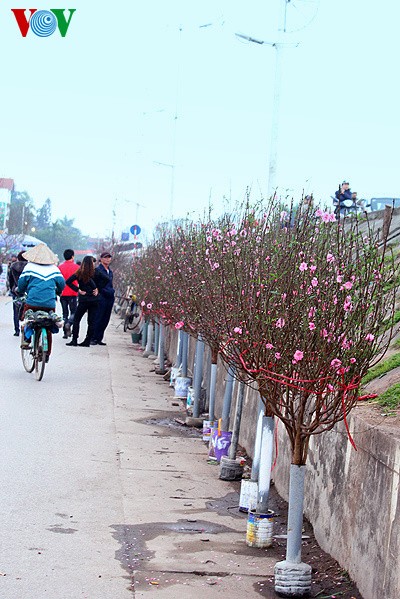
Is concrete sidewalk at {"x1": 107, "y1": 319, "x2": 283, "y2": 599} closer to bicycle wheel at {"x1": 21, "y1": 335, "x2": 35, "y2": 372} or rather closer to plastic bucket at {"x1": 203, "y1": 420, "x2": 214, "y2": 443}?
plastic bucket at {"x1": 203, "y1": 420, "x2": 214, "y2": 443}

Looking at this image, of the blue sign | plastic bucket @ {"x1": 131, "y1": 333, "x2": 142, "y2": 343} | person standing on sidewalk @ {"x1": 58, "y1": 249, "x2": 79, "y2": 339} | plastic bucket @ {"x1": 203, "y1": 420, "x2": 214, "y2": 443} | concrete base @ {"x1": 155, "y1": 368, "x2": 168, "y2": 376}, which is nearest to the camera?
plastic bucket @ {"x1": 203, "y1": 420, "x2": 214, "y2": 443}

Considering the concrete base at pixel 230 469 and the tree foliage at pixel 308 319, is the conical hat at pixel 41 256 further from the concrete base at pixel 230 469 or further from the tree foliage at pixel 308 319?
the tree foliage at pixel 308 319

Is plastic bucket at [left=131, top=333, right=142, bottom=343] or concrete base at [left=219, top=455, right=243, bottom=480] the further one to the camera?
plastic bucket at [left=131, top=333, right=142, bottom=343]

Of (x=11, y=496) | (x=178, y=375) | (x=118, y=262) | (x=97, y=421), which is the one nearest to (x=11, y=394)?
(x=97, y=421)

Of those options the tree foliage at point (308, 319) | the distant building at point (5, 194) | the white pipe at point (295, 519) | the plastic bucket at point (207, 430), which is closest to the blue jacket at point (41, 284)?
the plastic bucket at point (207, 430)

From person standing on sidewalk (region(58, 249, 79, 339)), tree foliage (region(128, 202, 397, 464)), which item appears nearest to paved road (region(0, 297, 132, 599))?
tree foliage (region(128, 202, 397, 464))

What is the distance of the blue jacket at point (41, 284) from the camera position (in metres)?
16.6

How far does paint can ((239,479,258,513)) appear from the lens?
8.47 metres

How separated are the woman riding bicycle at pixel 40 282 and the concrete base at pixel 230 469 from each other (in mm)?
6762

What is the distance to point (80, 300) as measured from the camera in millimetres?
22984

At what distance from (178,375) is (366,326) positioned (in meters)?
11.0

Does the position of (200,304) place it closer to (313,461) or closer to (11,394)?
(313,461)

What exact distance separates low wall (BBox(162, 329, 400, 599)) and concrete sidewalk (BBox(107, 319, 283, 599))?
1.55 feet

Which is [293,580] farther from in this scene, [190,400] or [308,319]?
[190,400]
